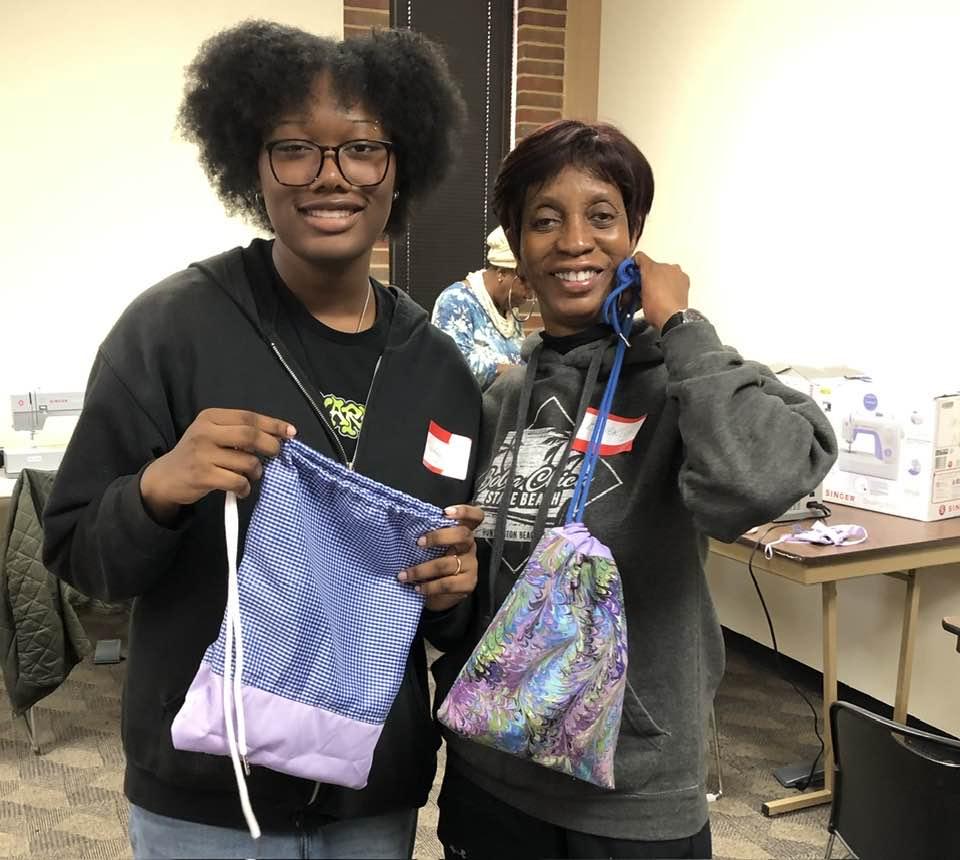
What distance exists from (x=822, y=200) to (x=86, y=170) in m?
3.44

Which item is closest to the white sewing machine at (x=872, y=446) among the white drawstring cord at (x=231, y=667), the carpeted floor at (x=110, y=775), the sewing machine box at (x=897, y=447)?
the sewing machine box at (x=897, y=447)

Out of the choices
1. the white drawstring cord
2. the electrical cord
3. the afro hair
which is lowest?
the electrical cord

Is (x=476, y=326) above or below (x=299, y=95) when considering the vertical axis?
below

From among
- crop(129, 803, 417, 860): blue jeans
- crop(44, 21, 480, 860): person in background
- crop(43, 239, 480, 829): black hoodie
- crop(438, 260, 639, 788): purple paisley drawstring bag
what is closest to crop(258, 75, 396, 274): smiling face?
crop(44, 21, 480, 860): person in background

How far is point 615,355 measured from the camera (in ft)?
4.00

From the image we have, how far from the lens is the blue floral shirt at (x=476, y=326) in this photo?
3.52m

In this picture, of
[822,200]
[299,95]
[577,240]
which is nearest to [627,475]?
[577,240]

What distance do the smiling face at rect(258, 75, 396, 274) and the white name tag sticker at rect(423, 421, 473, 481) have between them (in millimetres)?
265

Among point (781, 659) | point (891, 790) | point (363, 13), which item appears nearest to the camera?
point (891, 790)

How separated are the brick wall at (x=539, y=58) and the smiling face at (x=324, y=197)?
13.7 ft

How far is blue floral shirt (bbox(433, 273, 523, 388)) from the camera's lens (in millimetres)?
3521

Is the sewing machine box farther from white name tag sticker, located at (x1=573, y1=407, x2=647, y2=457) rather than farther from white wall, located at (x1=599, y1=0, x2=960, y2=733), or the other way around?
white name tag sticker, located at (x1=573, y1=407, x2=647, y2=457)

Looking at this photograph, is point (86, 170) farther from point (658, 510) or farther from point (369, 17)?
point (658, 510)

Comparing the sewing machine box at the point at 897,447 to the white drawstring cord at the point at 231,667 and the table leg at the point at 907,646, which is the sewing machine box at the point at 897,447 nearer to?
Result: the table leg at the point at 907,646
